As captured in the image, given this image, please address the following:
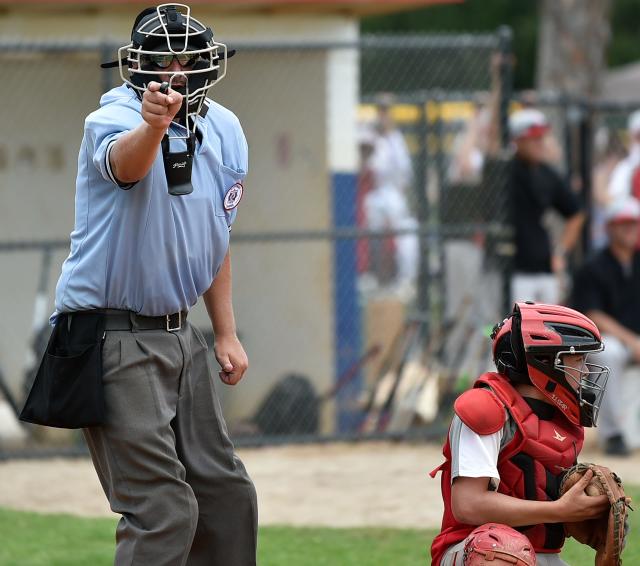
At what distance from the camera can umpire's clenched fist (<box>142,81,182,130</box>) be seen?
347 cm

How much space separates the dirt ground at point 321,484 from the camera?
7.08 metres

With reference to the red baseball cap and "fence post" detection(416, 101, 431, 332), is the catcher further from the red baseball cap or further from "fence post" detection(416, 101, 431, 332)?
"fence post" detection(416, 101, 431, 332)

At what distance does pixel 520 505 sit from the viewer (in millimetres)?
3803

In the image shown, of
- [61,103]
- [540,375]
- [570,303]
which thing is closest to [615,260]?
[570,303]

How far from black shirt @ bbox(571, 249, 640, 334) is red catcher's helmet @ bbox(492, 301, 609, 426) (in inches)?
203

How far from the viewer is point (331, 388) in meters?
9.50

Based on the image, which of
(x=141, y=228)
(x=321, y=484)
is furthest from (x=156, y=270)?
(x=321, y=484)

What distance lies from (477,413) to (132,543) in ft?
3.41

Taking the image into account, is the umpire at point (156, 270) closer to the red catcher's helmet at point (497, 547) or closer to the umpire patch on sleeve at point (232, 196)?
the umpire patch on sleeve at point (232, 196)

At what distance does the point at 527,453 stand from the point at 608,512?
275 mm

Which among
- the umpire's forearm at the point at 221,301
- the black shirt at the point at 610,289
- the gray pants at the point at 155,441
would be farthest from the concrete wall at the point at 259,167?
the gray pants at the point at 155,441

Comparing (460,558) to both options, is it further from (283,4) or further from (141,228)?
(283,4)

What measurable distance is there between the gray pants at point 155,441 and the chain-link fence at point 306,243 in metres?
4.78

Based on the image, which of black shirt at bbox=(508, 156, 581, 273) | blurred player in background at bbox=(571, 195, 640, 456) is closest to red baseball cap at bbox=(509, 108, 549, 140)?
black shirt at bbox=(508, 156, 581, 273)
